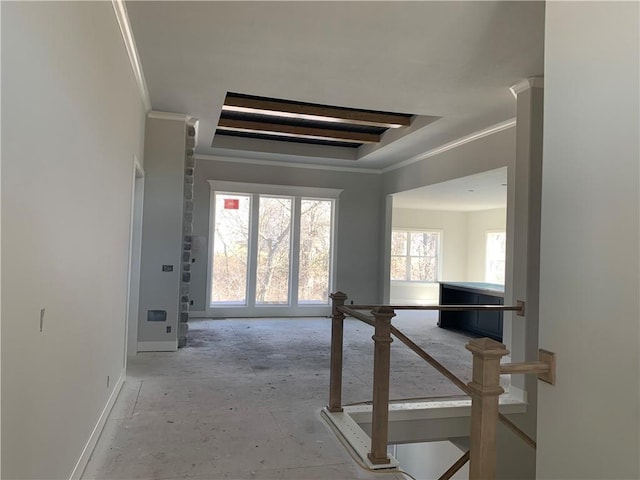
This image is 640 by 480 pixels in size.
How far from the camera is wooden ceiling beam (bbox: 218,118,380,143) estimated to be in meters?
5.91

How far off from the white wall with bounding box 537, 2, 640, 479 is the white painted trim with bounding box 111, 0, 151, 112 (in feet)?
8.11

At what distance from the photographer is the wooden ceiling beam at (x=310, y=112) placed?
200 inches

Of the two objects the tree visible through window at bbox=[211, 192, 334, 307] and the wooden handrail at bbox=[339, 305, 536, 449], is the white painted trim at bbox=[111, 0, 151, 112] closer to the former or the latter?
the wooden handrail at bbox=[339, 305, 536, 449]

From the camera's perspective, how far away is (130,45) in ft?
10.8

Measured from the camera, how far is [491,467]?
146 centimetres

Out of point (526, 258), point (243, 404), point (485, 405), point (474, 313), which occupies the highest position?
point (526, 258)

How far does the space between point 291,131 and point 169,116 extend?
5.66 feet

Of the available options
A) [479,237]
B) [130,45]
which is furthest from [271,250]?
[479,237]

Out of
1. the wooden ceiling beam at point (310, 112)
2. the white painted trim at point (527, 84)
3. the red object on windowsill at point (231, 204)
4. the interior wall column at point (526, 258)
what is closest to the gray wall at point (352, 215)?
the red object on windowsill at point (231, 204)

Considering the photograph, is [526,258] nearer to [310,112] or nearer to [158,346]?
[310,112]

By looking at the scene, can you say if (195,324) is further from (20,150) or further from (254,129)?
(20,150)

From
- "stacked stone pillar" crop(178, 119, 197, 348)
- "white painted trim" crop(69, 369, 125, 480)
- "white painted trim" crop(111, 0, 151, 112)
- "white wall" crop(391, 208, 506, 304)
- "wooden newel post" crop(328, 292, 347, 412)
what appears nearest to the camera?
"white painted trim" crop(69, 369, 125, 480)

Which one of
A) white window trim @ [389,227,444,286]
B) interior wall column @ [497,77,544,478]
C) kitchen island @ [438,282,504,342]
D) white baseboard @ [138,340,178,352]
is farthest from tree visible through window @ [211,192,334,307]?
interior wall column @ [497,77,544,478]

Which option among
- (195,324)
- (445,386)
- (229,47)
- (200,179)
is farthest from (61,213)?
(200,179)
